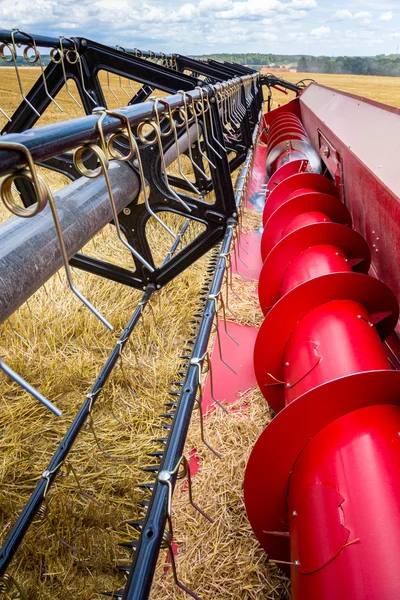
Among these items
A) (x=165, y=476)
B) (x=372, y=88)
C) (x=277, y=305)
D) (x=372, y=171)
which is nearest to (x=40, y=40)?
(x=372, y=171)

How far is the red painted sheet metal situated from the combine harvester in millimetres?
12

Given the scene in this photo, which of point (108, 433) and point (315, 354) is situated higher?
point (315, 354)

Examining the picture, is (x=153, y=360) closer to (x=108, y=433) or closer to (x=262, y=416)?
(x=108, y=433)

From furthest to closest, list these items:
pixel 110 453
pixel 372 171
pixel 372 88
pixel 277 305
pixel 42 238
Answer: pixel 372 88 → pixel 110 453 → pixel 372 171 → pixel 277 305 → pixel 42 238

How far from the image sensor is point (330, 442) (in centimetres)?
100

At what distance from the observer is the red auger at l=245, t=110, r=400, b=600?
0.81 m

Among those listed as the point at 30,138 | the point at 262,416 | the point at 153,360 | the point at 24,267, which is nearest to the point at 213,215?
the point at 153,360

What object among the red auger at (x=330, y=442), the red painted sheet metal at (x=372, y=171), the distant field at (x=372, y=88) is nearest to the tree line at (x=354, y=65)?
the distant field at (x=372, y=88)

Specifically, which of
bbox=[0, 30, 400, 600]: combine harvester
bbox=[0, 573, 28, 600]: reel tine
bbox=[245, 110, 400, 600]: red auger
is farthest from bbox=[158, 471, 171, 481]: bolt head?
bbox=[0, 573, 28, 600]: reel tine

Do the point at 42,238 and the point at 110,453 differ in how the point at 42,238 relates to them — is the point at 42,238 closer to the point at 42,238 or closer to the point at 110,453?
the point at 42,238

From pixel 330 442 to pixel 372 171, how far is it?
127 cm

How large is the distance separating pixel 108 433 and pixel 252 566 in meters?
1.03

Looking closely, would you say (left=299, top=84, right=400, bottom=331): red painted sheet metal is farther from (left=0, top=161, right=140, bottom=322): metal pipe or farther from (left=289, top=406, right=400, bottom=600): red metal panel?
(left=0, top=161, right=140, bottom=322): metal pipe

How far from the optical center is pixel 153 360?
2.59 meters
